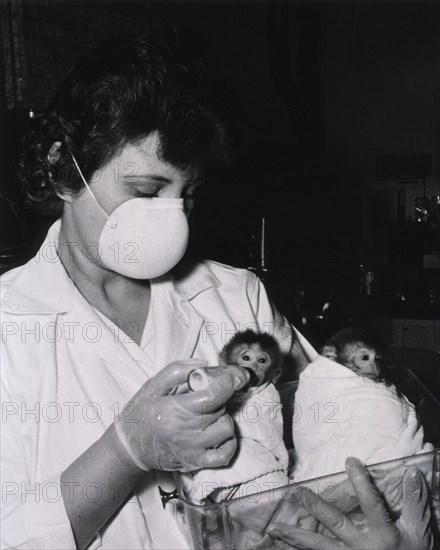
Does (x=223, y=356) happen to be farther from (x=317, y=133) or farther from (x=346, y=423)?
(x=317, y=133)

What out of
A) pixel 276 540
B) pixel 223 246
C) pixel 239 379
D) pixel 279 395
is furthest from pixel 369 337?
pixel 223 246

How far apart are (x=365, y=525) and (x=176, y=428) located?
0.33m

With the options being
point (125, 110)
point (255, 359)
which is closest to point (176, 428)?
point (255, 359)

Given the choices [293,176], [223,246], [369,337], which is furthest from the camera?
[293,176]

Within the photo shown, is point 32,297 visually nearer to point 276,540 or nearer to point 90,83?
point 90,83

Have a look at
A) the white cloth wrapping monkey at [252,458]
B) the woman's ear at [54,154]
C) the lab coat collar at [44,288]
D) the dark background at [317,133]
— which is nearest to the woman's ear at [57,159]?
the woman's ear at [54,154]

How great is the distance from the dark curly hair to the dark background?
1878mm

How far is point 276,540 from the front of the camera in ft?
2.75

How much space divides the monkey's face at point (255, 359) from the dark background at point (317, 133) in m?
1.85

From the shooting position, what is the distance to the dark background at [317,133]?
3246mm

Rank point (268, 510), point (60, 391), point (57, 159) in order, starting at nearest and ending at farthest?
point (268, 510) < point (60, 391) < point (57, 159)

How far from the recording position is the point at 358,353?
114cm

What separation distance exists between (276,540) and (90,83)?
2.96ft

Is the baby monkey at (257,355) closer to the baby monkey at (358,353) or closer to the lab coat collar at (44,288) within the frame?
the baby monkey at (358,353)
